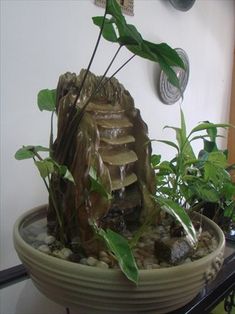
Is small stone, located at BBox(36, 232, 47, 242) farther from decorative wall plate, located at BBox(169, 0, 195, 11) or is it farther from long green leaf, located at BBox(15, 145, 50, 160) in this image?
decorative wall plate, located at BBox(169, 0, 195, 11)

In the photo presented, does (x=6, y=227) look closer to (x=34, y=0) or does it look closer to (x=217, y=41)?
(x=34, y=0)

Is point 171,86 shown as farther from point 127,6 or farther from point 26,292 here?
point 26,292

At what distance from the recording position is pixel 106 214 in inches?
24.6

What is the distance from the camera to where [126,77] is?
1.33 m

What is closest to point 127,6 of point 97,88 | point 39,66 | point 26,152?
point 39,66

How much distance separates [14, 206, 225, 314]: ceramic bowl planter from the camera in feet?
1.59

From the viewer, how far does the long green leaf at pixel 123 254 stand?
471mm

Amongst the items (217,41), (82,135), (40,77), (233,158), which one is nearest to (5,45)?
(40,77)

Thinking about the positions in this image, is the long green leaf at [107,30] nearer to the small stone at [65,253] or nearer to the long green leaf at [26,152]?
the long green leaf at [26,152]

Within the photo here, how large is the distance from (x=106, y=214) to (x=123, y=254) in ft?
0.46

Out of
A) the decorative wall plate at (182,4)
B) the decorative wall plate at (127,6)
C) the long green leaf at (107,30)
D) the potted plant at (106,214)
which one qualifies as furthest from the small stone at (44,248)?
the decorative wall plate at (182,4)

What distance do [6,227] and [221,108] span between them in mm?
1609

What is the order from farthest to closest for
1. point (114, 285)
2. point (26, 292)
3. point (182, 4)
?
point (182, 4)
point (26, 292)
point (114, 285)

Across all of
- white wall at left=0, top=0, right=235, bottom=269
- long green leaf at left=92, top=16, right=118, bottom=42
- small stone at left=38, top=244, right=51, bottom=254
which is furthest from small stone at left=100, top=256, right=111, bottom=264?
white wall at left=0, top=0, right=235, bottom=269
